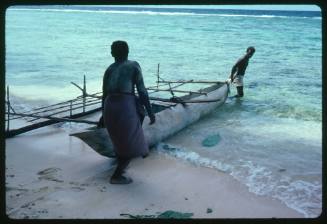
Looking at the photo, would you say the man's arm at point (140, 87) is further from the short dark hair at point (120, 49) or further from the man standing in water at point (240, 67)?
the man standing in water at point (240, 67)

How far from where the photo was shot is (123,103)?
454 cm

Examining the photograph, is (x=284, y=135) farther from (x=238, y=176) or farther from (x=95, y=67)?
(x=95, y=67)

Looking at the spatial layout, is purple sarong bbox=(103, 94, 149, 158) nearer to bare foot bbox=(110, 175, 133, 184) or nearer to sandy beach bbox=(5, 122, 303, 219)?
bare foot bbox=(110, 175, 133, 184)

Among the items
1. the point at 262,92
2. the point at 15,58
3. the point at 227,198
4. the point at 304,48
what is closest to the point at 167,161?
the point at 227,198

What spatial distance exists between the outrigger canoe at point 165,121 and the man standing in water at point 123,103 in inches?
22.5

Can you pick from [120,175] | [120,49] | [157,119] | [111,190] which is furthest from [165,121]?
[120,49]

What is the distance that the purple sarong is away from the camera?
14.9 feet

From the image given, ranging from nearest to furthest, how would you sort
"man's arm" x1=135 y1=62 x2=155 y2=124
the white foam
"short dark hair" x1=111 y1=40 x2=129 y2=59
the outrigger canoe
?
"short dark hair" x1=111 y1=40 x2=129 y2=59 < "man's arm" x1=135 y1=62 x2=155 y2=124 < the white foam < the outrigger canoe

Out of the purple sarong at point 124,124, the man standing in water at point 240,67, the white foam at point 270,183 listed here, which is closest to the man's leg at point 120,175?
the purple sarong at point 124,124

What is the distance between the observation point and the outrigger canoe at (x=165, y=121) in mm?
5203

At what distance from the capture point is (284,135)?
7949 mm

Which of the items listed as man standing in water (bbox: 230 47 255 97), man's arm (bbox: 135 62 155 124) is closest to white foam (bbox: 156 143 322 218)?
man's arm (bbox: 135 62 155 124)

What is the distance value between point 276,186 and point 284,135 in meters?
2.85

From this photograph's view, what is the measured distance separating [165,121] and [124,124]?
2455 millimetres
